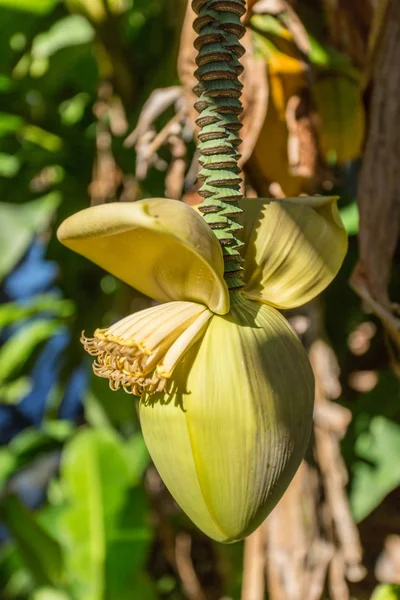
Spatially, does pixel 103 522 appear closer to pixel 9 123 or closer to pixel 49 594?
pixel 49 594

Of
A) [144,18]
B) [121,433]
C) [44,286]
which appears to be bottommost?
[121,433]

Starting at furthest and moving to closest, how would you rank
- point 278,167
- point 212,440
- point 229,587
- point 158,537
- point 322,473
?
point 158,537
point 229,587
point 322,473
point 278,167
point 212,440

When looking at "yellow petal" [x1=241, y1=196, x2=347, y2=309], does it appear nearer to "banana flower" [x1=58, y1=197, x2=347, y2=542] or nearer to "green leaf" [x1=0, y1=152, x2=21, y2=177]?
"banana flower" [x1=58, y1=197, x2=347, y2=542]

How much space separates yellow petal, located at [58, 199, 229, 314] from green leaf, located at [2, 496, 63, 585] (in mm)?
718

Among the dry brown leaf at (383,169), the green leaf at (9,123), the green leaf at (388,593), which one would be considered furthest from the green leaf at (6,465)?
the dry brown leaf at (383,169)

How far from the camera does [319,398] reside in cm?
57

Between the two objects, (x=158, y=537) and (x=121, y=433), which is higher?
(x=121, y=433)

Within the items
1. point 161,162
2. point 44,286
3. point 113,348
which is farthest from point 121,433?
point 113,348

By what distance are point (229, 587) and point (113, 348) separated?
0.71 m

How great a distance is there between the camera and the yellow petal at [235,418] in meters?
0.27

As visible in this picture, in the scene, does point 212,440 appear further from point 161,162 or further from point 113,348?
point 161,162

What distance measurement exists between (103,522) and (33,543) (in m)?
0.11

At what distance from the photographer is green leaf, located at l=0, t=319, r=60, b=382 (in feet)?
3.42

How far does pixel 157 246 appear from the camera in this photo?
10.8 inches
